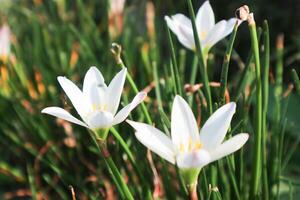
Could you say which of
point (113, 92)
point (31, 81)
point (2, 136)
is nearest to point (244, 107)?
point (113, 92)

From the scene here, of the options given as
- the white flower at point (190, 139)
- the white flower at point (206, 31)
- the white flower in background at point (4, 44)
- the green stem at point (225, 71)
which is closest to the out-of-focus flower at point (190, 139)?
the white flower at point (190, 139)

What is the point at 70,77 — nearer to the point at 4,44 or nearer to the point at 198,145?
the point at 4,44

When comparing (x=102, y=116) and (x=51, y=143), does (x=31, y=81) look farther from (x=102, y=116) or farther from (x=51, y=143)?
(x=102, y=116)

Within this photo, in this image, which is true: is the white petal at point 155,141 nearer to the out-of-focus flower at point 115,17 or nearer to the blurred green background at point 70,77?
the blurred green background at point 70,77

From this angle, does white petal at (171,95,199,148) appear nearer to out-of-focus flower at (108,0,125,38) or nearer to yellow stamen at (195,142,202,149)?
yellow stamen at (195,142,202,149)

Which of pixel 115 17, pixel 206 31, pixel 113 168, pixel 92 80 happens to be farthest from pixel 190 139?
pixel 115 17

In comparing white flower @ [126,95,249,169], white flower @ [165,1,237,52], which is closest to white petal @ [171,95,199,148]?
white flower @ [126,95,249,169]
